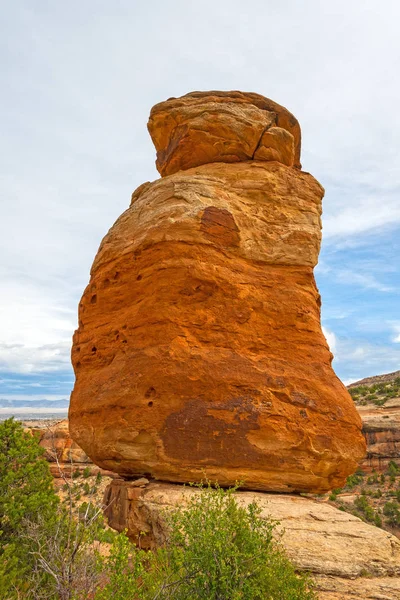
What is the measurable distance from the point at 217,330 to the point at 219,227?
270cm

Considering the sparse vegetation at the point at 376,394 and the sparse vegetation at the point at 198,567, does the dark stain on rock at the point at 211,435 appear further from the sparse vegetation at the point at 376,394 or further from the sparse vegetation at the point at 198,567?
the sparse vegetation at the point at 376,394

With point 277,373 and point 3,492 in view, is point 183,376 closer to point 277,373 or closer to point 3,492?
point 277,373

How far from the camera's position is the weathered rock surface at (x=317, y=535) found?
7.30 metres

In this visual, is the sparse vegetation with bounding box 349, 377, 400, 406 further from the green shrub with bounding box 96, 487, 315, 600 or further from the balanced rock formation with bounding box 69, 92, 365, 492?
the green shrub with bounding box 96, 487, 315, 600

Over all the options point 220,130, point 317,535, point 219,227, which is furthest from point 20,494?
point 220,130

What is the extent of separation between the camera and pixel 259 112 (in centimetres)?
1291

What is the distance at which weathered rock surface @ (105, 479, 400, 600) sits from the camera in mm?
7296

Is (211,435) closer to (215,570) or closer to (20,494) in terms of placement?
(215,570)

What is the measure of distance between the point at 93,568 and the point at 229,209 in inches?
333

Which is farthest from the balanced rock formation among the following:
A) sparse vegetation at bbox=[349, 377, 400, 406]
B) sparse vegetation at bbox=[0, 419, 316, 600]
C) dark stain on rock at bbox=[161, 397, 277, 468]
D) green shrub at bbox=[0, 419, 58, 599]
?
sparse vegetation at bbox=[349, 377, 400, 406]

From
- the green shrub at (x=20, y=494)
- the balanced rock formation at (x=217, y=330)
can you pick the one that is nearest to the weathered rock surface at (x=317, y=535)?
the balanced rock formation at (x=217, y=330)

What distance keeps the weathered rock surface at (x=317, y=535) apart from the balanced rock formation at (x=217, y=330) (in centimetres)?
51

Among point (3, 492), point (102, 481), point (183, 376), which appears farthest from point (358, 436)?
point (102, 481)

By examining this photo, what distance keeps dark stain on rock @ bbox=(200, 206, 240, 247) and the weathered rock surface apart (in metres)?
6.02
